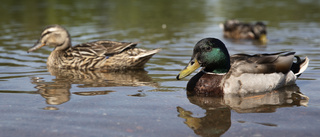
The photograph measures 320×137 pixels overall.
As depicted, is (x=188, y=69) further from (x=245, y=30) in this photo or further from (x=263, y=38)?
(x=245, y=30)

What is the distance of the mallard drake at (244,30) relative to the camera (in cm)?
1421

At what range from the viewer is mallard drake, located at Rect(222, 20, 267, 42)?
46.6 feet

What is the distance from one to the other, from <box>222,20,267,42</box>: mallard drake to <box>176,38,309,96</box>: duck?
7245mm

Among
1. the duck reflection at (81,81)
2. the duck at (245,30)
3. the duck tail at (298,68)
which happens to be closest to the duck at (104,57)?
the duck reflection at (81,81)

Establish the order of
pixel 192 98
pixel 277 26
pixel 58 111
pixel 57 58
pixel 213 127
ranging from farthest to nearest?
pixel 277 26 → pixel 57 58 → pixel 192 98 → pixel 58 111 → pixel 213 127

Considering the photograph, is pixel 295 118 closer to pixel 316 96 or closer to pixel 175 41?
pixel 316 96

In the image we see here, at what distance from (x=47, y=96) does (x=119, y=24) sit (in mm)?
12723

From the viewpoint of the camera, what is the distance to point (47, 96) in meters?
6.86

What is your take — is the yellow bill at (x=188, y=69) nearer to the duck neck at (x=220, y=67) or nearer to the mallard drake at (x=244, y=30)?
the duck neck at (x=220, y=67)

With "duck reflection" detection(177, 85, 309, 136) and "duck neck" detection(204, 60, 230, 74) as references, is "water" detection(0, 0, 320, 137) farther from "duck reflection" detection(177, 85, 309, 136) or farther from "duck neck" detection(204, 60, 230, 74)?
"duck neck" detection(204, 60, 230, 74)

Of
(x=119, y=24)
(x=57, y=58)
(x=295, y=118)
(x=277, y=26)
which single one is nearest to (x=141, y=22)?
(x=119, y=24)

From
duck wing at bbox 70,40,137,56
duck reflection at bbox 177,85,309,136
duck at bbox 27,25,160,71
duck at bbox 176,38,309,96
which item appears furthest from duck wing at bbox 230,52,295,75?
duck wing at bbox 70,40,137,56

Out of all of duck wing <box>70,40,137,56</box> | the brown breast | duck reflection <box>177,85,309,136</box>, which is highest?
duck wing <box>70,40,137,56</box>

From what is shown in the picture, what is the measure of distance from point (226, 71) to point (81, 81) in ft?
9.04
